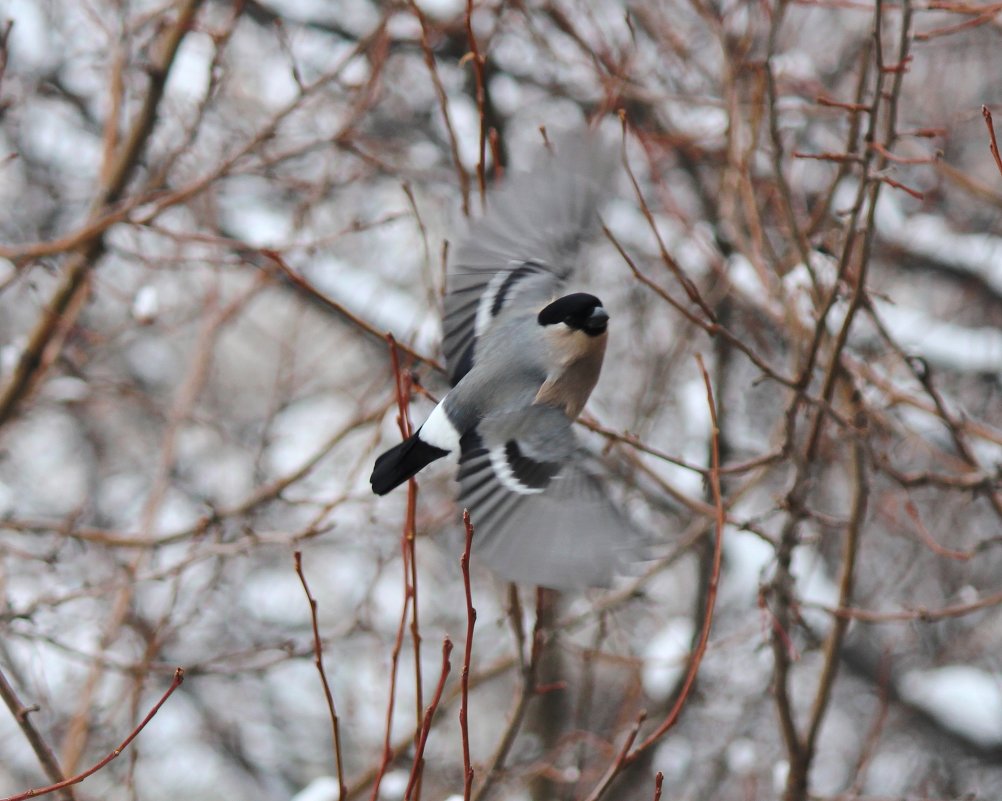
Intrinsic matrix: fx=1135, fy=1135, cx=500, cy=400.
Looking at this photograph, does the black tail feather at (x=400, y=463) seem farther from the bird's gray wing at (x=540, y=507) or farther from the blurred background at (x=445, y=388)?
the blurred background at (x=445, y=388)

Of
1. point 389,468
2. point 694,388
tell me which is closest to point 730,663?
point 694,388

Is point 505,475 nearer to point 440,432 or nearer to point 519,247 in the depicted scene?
point 440,432

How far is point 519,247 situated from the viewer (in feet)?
8.08

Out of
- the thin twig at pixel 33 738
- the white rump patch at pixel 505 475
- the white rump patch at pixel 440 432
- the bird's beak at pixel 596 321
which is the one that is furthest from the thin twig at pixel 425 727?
the bird's beak at pixel 596 321

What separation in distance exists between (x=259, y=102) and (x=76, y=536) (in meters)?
3.72

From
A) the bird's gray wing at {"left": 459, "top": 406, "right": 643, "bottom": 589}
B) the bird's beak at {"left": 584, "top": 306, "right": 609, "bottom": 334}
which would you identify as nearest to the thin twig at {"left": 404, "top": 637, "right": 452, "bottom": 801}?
the bird's gray wing at {"left": 459, "top": 406, "right": 643, "bottom": 589}

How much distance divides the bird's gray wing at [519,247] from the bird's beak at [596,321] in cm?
20

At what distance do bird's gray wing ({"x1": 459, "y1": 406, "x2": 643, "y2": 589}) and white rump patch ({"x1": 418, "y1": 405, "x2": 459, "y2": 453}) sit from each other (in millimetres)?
28

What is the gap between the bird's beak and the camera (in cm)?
229

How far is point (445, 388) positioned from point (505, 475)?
2.12 meters

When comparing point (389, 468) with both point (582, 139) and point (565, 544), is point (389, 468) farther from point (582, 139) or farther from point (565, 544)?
point (582, 139)

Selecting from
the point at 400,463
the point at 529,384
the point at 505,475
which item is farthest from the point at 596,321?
the point at 400,463

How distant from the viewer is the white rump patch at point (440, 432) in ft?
7.13

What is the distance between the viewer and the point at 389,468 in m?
2.16
